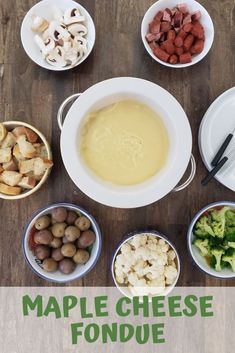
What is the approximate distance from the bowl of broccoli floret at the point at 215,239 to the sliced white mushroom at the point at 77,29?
0.45 meters

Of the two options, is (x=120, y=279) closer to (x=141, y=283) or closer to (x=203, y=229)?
(x=141, y=283)

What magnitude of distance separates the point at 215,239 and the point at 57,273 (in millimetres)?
340

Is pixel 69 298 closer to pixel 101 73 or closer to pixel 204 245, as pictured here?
pixel 204 245

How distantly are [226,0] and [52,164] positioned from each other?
537 millimetres

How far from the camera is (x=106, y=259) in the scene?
916 mm

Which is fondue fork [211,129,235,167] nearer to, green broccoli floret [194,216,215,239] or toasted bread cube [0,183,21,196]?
green broccoli floret [194,216,215,239]

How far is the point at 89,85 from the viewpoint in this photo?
916 millimetres

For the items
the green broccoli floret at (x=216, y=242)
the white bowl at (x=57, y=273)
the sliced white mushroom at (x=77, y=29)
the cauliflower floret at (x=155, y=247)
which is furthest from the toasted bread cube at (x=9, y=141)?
the green broccoli floret at (x=216, y=242)

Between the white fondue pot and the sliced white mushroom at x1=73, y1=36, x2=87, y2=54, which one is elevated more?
the sliced white mushroom at x1=73, y1=36, x2=87, y2=54

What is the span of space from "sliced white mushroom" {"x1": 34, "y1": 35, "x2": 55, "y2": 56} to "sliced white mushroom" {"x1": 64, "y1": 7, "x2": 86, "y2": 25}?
54 millimetres

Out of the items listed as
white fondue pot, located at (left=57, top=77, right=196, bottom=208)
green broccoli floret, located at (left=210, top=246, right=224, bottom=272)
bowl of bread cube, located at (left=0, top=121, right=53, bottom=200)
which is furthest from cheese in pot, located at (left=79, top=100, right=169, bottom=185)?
green broccoli floret, located at (left=210, top=246, right=224, bottom=272)

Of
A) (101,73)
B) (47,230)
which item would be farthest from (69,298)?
(101,73)

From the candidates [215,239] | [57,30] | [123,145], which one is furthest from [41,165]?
[215,239]

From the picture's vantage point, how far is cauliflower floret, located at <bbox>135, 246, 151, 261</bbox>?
2.81ft
